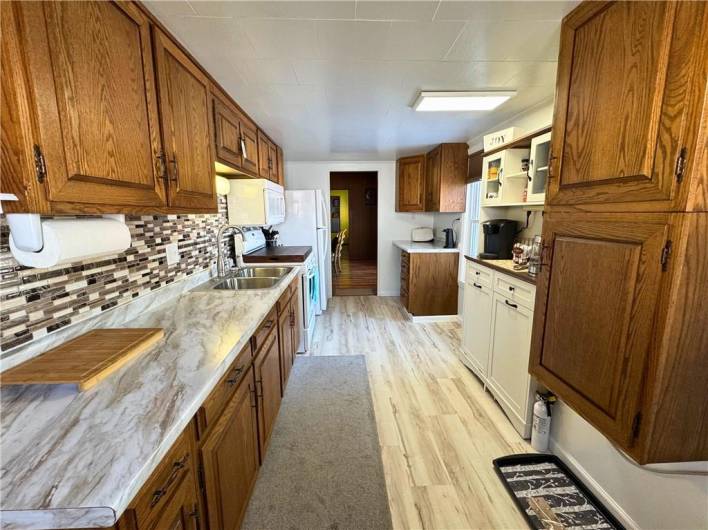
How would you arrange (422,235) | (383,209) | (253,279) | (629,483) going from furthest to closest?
(383,209), (422,235), (253,279), (629,483)

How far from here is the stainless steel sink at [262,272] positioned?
256 centimetres

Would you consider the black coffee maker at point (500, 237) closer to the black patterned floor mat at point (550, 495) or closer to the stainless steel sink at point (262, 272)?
the black patterned floor mat at point (550, 495)

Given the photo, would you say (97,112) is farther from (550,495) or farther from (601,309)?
(550,495)

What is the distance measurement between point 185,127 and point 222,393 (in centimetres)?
119

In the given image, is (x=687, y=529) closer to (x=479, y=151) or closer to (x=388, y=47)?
(x=388, y=47)

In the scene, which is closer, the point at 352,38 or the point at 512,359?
the point at 352,38

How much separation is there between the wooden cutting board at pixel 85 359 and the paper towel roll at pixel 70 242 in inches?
11.4

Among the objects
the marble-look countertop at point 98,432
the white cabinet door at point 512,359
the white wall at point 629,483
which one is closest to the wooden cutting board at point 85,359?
the marble-look countertop at point 98,432

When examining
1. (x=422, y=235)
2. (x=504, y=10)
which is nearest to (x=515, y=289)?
(x=504, y=10)

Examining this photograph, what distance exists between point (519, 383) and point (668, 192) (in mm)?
1426

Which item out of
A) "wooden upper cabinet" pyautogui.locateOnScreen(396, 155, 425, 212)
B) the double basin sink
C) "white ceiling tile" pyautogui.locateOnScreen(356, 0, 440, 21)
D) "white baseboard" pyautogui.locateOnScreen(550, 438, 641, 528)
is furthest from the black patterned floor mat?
"wooden upper cabinet" pyautogui.locateOnScreen(396, 155, 425, 212)

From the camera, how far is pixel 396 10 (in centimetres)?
118

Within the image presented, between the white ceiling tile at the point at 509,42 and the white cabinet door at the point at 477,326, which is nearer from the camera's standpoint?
the white ceiling tile at the point at 509,42

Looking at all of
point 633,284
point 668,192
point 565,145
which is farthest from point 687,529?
point 565,145
